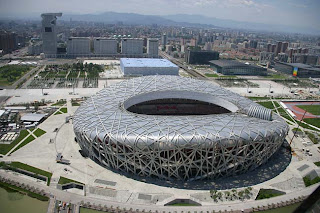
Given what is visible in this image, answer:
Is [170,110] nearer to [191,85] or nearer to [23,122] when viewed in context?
[191,85]

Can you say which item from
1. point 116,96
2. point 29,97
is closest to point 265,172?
point 116,96

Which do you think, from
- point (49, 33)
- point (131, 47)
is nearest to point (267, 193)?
point (131, 47)

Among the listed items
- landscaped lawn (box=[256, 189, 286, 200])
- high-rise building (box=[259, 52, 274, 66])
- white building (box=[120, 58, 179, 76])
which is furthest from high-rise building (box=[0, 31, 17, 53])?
landscaped lawn (box=[256, 189, 286, 200])

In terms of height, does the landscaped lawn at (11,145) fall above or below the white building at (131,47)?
below

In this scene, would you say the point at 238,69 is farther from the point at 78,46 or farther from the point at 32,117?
the point at 32,117

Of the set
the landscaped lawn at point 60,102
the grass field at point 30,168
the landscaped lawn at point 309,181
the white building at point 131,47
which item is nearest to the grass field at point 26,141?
the grass field at point 30,168

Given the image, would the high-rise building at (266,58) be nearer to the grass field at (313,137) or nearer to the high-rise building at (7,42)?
the grass field at (313,137)

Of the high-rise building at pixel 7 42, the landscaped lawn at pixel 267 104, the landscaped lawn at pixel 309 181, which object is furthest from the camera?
the high-rise building at pixel 7 42
